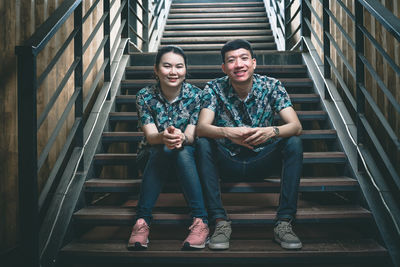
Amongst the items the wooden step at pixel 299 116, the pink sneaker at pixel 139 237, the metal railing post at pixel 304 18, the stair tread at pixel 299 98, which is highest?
the metal railing post at pixel 304 18

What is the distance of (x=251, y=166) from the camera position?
173 cm

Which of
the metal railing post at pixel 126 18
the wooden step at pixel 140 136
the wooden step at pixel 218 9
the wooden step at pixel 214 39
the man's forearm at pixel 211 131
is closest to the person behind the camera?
the man's forearm at pixel 211 131

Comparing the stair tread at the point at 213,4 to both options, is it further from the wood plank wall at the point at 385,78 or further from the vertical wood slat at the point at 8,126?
the vertical wood slat at the point at 8,126

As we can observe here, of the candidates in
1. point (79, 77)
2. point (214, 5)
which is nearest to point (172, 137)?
point (79, 77)

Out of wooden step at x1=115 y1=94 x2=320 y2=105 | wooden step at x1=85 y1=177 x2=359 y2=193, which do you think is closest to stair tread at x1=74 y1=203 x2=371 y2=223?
wooden step at x1=85 y1=177 x2=359 y2=193

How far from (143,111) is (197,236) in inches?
29.5

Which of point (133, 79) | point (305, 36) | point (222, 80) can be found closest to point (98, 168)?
point (222, 80)

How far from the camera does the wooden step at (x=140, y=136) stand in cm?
214

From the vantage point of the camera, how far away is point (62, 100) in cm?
205

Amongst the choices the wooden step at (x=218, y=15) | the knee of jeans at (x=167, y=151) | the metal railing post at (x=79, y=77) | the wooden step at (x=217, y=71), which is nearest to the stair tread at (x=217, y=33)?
the wooden step at (x=218, y=15)

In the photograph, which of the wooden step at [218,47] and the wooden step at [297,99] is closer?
the wooden step at [297,99]

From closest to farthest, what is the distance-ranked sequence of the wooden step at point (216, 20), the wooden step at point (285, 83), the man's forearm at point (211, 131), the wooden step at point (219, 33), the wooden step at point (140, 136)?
the man's forearm at point (211, 131) < the wooden step at point (140, 136) < the wooden step at point (285, 83) < the wooden step at point (219, 33) < the wooden step at point (216, 20)

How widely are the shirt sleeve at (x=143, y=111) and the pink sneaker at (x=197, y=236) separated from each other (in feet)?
1.99

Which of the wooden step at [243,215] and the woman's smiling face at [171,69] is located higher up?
the woman's smiling face at [171,69]
